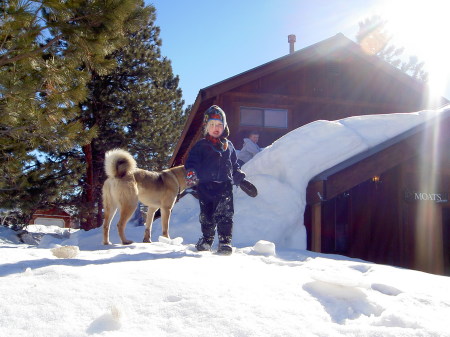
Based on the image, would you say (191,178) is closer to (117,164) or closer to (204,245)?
(204,245)

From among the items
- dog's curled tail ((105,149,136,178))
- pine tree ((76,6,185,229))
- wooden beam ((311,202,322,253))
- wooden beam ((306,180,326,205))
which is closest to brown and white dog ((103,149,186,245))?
dog's curled tail ((105,149,136,178))

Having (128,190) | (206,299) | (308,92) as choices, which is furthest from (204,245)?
(308,92)

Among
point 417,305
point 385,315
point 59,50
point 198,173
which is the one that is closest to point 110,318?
point 385,315

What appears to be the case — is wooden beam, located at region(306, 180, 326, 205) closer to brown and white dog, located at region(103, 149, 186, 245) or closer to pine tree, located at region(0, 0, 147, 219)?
brown and white dog, located at region(103, 149, 186, 245)

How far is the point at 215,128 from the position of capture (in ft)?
15.7

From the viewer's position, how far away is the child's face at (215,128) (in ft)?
15.6

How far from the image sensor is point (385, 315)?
228 centimetres

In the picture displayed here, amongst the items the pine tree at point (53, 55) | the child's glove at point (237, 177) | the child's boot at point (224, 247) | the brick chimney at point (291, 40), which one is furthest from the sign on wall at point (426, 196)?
the brick chimney at point (291, 40)

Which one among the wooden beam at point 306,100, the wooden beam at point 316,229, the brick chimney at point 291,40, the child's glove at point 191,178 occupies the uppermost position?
the brick chimney at point 291,40

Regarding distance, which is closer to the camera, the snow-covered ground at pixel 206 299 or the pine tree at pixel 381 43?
the snow-covered ground at pixel 206 299

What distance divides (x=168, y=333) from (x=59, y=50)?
702 centimetres

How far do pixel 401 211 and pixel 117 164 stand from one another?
5.61 m

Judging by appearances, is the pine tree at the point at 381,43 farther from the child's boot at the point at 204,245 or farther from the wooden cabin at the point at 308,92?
the child's boot at the point at 204,245

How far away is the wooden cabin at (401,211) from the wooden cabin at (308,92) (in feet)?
20.1
